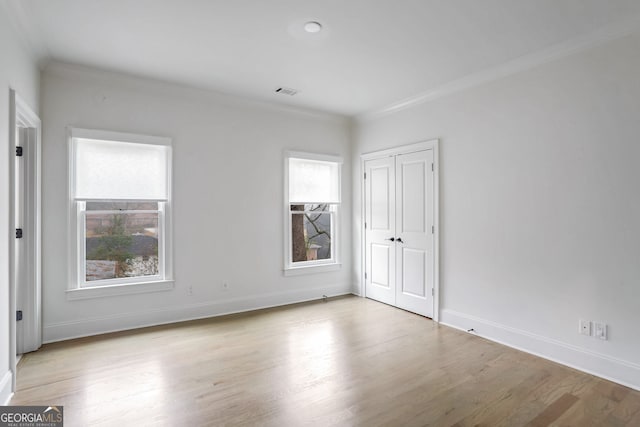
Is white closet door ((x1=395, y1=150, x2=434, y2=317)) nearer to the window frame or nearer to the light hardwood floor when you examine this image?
the light hardwood floor

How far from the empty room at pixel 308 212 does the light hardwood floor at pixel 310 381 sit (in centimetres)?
2

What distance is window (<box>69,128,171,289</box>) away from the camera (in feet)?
11.8

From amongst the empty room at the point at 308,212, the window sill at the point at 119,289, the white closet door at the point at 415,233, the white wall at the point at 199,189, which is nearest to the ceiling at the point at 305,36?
the empty room at the point at 308,212

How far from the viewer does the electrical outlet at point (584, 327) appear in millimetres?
2877

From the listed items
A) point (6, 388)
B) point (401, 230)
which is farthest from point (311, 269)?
point (6, 388)

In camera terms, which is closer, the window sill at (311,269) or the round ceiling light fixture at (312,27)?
the round ceiling light fixture at (312,27)

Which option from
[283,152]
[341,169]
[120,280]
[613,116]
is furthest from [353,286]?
[613,116]

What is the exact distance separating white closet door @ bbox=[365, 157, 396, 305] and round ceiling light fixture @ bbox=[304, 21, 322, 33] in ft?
7.62

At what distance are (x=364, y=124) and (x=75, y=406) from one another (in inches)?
182

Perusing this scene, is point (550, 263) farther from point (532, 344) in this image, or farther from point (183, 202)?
point (183, 202)

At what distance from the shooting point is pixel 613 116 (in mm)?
2758

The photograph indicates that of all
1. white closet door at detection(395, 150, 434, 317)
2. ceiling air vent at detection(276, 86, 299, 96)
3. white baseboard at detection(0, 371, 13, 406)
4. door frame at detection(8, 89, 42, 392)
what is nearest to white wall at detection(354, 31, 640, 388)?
white closet door at detection(395, 150, 434, 317)

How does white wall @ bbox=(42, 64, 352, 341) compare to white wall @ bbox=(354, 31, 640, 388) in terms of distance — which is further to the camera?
white wall @ bbox=(42, 64, 352, 341)

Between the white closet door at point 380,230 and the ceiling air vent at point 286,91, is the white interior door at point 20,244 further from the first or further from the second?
the white closet door at point 380,230
